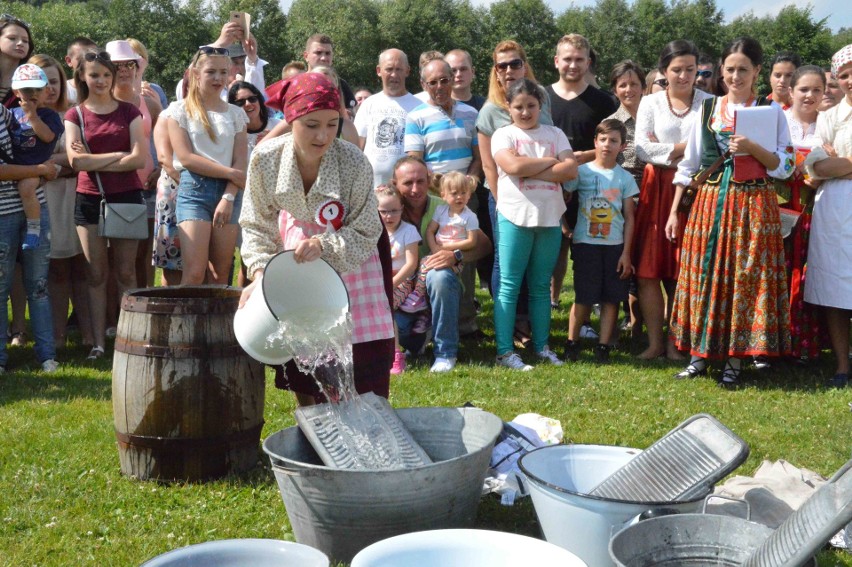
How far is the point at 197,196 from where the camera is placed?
226 inches

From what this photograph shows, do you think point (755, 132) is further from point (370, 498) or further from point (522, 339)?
point (370, 498)

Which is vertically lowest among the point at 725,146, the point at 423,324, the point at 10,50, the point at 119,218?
the point at 423,324

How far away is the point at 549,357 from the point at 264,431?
2337 millimetres

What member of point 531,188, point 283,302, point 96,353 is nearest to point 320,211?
point 283,302

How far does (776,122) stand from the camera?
5309 mm

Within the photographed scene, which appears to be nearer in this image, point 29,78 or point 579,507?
point 579,507

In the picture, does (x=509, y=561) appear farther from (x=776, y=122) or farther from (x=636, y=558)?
(x=776, y=122)

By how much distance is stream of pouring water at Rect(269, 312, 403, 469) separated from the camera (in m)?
3.18

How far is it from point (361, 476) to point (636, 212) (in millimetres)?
3994

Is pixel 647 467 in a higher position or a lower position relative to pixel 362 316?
lower

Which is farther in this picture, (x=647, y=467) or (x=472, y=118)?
(x=472, y=118)

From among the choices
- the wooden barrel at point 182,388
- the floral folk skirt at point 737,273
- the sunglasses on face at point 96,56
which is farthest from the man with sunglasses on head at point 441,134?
the wooden barrel at point 182,388

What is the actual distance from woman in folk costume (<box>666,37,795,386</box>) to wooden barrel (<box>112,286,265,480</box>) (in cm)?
301

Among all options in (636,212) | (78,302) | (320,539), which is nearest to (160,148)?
(78,302)
